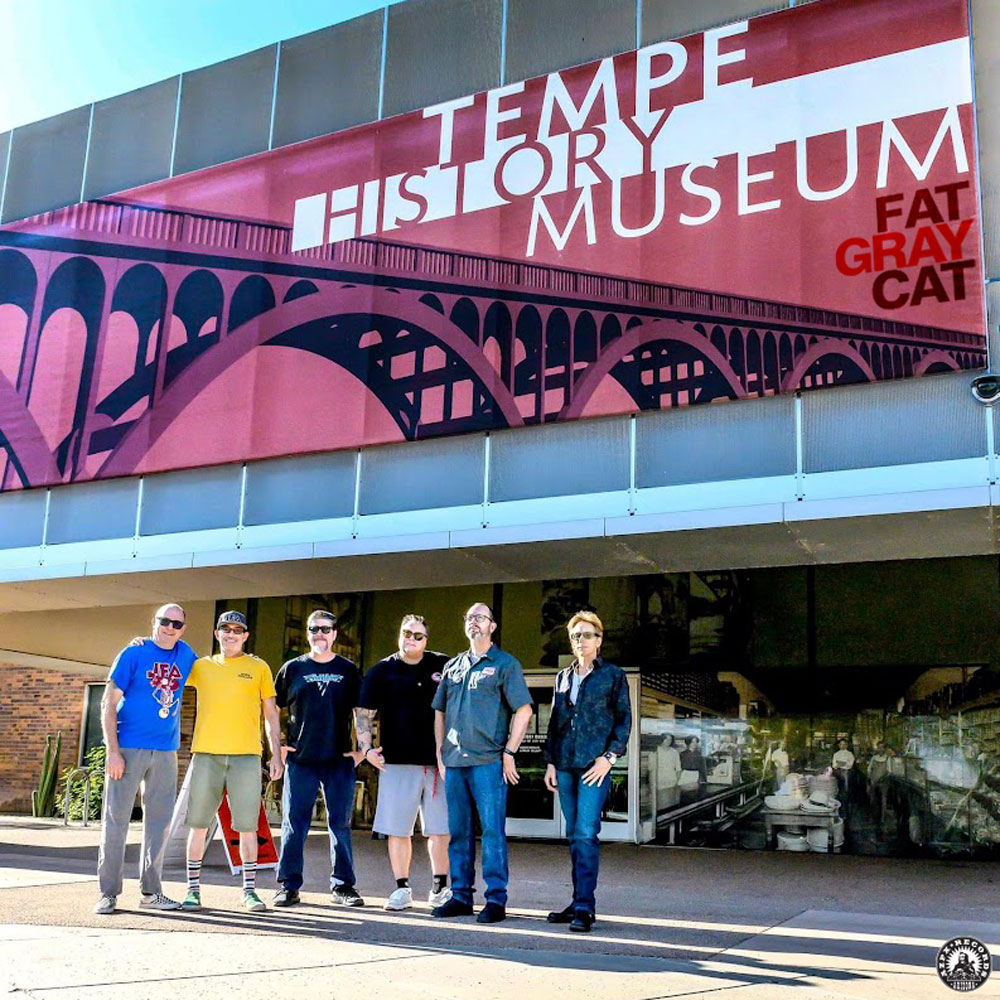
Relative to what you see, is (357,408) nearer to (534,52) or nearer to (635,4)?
(534,52)

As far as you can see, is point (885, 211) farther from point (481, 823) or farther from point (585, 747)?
point (481, 823)

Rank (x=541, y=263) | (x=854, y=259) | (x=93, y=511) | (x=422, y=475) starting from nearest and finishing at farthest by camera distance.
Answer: (x=854, y=259)
(x=541, y=263)
(x=422, y=475)
(x=93, y=511)

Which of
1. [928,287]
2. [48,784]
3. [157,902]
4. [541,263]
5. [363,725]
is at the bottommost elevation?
[157,902]

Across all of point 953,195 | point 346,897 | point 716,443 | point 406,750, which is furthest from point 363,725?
point 953,195

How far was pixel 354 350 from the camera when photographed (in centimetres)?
1223

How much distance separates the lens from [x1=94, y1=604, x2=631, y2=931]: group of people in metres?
6.44

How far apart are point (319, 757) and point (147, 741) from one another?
1026 millimetres

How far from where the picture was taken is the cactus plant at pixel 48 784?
1998 cm

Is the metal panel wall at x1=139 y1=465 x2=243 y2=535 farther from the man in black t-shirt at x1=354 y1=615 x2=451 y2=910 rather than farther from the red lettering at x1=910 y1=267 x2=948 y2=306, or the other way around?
the red lettering at x1=910 y1=267 x2=948 y2=306

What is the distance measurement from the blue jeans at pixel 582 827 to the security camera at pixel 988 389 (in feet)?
15.8

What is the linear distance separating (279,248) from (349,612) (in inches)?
203

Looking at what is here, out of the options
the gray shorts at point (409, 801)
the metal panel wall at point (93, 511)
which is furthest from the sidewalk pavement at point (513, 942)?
the metal panel wall at point (93, 511)

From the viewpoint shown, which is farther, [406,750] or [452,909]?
[406,750]

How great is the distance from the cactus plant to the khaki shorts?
14564mm
